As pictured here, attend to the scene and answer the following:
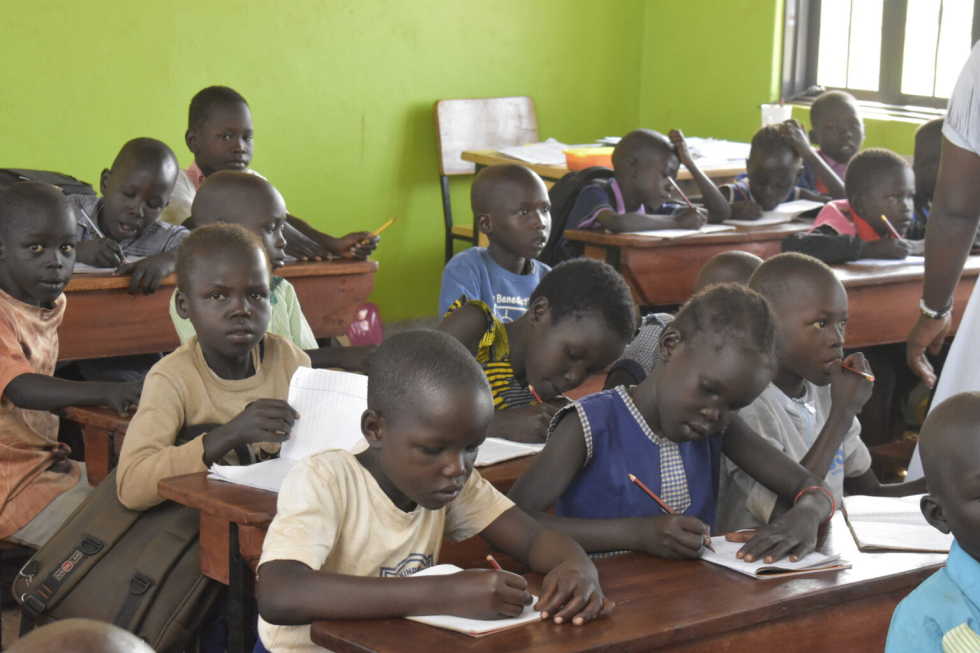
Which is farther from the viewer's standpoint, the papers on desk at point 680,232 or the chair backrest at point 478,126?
the chair backrest at point 478,126

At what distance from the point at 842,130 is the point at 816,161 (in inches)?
13.0

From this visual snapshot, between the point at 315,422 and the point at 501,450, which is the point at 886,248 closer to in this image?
the point at 501,450

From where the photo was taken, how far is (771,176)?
167 inches

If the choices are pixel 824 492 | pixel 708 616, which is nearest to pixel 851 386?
pixel 824 492

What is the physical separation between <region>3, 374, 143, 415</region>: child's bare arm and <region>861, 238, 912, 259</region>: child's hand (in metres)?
2.35

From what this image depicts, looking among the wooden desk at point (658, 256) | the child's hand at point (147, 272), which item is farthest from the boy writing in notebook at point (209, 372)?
the wooden desk at point (658, 256)

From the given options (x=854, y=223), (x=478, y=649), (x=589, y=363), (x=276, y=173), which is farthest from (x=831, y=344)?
(x=276, y=173)

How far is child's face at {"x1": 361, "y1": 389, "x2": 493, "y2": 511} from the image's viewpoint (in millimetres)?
1361

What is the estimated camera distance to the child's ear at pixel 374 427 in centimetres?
141

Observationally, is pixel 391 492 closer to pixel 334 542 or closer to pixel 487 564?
pixel 334 542

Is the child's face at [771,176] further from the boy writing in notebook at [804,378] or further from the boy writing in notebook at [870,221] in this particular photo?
the boy writing in notebook at [804,378]

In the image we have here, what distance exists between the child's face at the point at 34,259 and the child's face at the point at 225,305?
52cm

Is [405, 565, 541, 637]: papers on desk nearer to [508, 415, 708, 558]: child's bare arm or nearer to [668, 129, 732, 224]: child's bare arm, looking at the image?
[508, 415, 708, 558]: child's bare arm

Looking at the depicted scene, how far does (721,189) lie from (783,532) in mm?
2984
